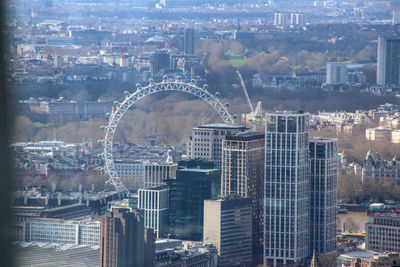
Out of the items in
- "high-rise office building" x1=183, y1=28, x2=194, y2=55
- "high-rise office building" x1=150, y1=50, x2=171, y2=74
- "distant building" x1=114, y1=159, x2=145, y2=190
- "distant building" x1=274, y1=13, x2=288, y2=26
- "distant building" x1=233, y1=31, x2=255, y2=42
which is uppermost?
"distant building" x1=274, y1=13, x2=288, y2=26

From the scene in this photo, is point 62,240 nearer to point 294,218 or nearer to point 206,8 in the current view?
point 294,218

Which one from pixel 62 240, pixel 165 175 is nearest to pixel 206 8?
pixel 165 175

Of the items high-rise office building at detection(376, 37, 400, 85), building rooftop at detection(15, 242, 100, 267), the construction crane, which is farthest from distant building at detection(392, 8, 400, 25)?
building rooftop at detection(15, 242, 100, 267)

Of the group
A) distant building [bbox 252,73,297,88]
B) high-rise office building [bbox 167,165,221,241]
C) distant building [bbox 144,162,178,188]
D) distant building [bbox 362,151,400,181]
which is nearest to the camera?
high-rise office building [bbox 167,165,221,241]

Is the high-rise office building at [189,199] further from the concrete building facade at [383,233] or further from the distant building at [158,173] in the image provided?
the concrete building facade at [383,233]

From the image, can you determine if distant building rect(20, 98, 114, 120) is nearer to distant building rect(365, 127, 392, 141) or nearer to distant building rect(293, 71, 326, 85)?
distant building rect(365, 127, 392, 141)

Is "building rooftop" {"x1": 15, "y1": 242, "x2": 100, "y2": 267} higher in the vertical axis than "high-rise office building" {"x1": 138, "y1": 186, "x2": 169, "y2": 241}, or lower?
lower

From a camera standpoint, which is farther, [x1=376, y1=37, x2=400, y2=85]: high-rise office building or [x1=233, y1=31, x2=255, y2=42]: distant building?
[x1=233, y1=31, x2=255, y2=42]: distant building
